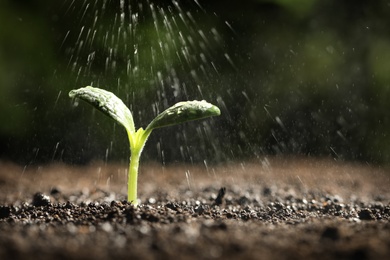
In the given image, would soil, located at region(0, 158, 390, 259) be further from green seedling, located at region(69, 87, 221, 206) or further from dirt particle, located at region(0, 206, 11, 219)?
green seedling, located at region(69, 87, 221, 206)

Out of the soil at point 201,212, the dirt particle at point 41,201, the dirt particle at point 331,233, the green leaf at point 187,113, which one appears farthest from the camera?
the dirt particle at point 41,201

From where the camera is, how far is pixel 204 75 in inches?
184

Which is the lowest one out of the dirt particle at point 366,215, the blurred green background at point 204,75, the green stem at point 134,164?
the dirt particle at point 366,215

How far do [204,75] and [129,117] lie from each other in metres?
2.56

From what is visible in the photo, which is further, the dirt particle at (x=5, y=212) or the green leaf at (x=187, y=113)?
the dirt particle at (x=5, y=212)

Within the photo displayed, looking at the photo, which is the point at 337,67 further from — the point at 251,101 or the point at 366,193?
the point at 366,193

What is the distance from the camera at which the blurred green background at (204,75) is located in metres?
4.42

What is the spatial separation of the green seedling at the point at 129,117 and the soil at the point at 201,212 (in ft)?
0.76

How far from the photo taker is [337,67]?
4.95m

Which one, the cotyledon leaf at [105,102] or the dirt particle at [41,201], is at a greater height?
the cotyledon leaf at [105,102]

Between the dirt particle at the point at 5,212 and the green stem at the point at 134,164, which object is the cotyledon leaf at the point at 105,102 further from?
the dirt particle at the point at 5,212

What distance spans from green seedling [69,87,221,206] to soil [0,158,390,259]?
0.23 m

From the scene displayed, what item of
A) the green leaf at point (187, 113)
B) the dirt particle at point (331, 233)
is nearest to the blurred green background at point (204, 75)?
the green leaf at point (187, 113)

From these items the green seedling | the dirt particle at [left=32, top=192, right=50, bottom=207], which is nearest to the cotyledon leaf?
the green seedling
